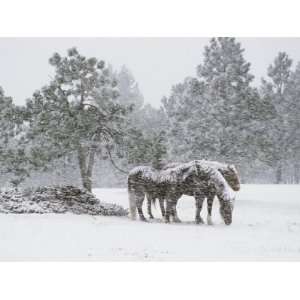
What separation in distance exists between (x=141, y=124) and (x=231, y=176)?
111 inches

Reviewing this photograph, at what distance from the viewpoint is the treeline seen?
1524cm

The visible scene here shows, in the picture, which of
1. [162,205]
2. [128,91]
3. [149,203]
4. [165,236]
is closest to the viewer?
[165,236]

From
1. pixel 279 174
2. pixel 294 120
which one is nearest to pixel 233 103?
pixel 294 120

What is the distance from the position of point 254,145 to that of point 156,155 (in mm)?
2785

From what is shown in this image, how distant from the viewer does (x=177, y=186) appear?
14.7m

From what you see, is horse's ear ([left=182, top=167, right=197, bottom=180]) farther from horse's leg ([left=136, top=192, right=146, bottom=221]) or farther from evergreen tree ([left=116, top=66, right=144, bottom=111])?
evergreen tree ([left=116, top=66, right=144, bottom=111])

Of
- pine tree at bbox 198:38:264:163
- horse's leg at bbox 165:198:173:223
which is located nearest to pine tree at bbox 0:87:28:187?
horse's leg at bbox 165:198:173:223

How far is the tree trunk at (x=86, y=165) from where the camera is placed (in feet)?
49.7

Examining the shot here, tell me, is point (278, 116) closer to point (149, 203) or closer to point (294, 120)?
point (294, 120)

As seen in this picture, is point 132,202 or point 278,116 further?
point 278,116

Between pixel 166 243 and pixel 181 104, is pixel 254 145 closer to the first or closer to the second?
pixel 181 104

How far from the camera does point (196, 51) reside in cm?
1484

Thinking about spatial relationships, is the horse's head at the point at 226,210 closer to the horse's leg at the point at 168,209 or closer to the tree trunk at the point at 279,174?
the horse's leg at the point at 168,209

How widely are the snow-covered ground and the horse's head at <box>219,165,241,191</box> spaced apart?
0.20 m
